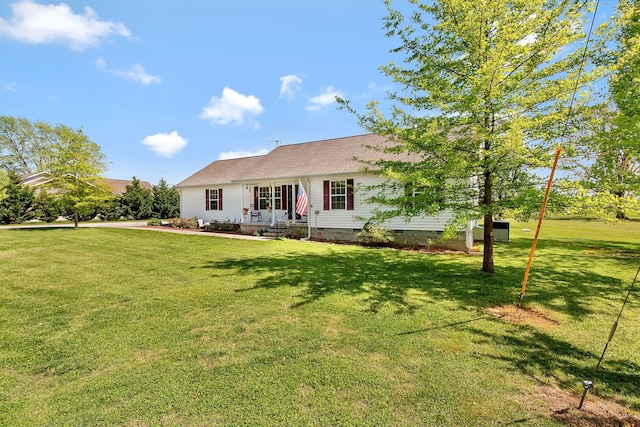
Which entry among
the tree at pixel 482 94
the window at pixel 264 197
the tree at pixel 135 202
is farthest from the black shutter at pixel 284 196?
the tree at pixel 135 202

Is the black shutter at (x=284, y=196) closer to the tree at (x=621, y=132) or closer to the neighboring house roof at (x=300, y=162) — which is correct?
the neighboring house roof at (x=300, y=162)

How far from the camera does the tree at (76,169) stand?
17.4m

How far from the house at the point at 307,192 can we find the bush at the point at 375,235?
0.48 meters

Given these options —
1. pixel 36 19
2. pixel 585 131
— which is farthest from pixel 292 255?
pixel 36 19

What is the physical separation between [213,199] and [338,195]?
1002 centimetres

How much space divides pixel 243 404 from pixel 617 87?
879 centimetres

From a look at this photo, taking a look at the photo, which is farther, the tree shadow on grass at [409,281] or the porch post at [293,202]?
the porch post at [293,202]

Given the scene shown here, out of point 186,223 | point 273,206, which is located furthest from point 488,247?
point 186,223

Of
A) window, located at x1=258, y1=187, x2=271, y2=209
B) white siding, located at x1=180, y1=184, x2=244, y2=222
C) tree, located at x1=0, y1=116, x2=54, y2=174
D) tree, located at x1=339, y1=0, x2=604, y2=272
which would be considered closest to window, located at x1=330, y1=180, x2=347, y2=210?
window, located at x1=258, y1=187, x2=271, y2=209

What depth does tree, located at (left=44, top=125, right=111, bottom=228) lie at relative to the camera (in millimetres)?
17422

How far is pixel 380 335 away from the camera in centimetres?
399

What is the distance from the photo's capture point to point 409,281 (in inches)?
273

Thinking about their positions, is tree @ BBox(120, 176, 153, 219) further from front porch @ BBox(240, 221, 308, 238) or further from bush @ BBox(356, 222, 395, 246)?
bush @ BBox(356, 222, 395, 246)

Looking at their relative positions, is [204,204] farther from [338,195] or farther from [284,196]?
[338,195]
